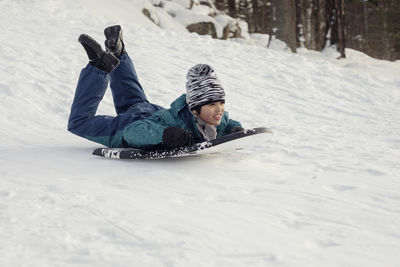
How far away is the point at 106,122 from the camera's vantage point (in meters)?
3.27

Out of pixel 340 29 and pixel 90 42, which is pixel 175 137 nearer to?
pixel 90 42

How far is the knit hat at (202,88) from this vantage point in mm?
3039

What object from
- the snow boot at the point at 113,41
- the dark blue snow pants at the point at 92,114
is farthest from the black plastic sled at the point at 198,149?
the snow boot at the point at 113,41

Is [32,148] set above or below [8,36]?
below

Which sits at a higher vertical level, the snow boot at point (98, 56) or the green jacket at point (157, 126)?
the snow boot at point (98, 56)

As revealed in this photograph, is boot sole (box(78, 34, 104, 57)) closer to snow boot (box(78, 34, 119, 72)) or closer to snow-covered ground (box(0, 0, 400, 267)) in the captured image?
snow boot (box(78, 34, 119, 72))

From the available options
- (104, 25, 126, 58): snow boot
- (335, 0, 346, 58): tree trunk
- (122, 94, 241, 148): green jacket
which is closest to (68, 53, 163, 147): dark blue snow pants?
(122, 94, 241, 148): green jacket

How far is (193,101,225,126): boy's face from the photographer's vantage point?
305 cm

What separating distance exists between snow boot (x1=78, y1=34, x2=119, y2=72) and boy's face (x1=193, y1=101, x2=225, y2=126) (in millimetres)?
730

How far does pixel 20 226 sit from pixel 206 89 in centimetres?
159

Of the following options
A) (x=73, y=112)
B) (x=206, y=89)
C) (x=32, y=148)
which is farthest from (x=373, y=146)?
(x=32, y=148)

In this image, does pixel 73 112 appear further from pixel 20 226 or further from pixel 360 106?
pixel 360 106

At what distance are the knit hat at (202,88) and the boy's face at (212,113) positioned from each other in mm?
31

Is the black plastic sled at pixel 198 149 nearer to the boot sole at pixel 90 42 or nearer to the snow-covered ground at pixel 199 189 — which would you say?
the snow-covered ground at pixel 199 189
